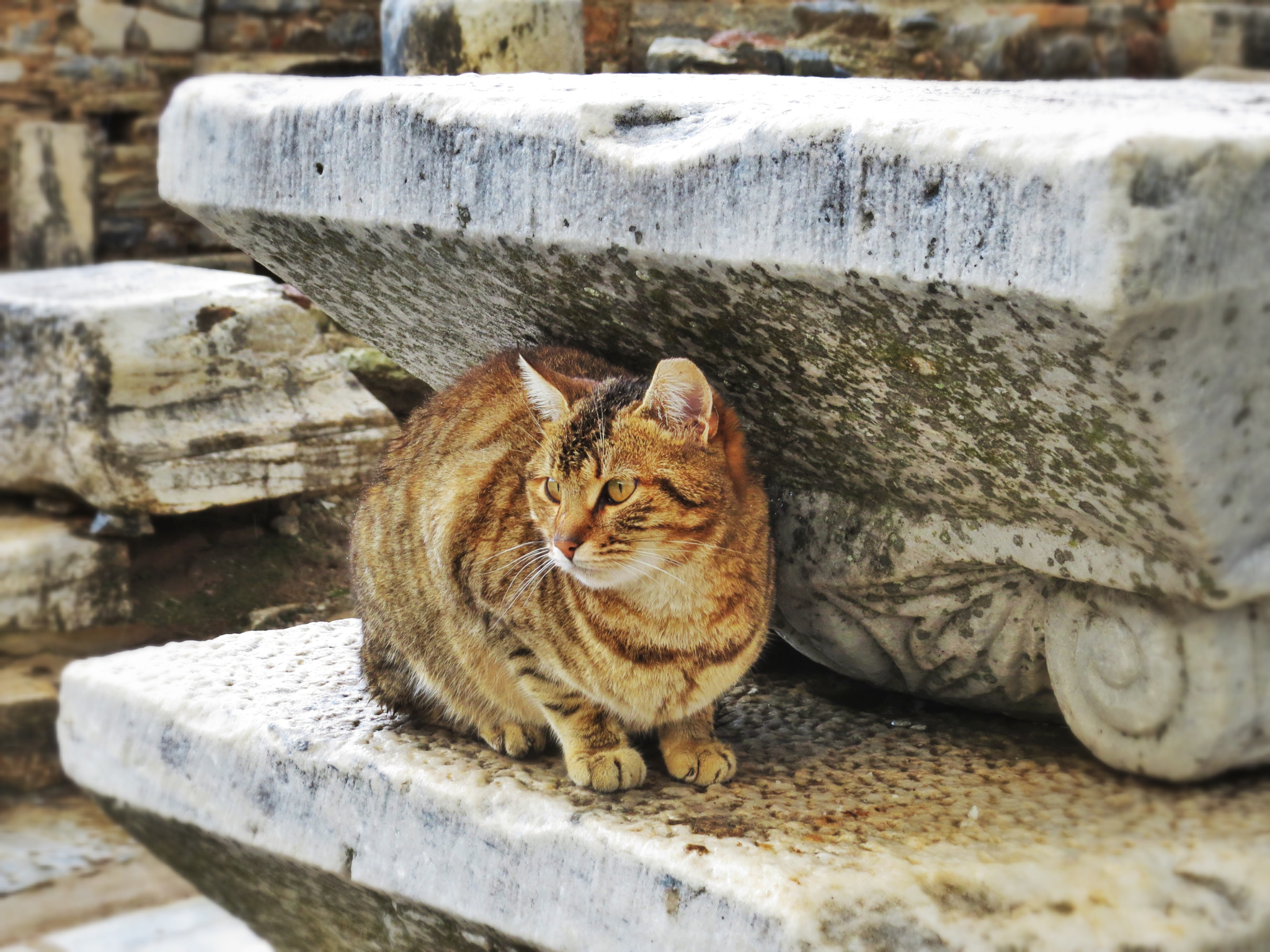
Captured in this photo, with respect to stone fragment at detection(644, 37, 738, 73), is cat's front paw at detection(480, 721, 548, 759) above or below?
below

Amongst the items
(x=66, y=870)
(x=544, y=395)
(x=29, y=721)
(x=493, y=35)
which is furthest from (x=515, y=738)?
(x=29, y=721)

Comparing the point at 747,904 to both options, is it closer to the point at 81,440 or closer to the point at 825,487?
the point at 825,487

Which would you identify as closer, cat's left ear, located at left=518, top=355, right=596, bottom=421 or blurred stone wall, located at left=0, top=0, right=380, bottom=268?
cat's left ear, located at left=518, top=355, right=596, bottom=421

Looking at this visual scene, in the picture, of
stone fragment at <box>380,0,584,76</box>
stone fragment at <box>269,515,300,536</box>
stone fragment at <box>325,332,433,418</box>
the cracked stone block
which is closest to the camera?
stone fragment at <box>380,0,584,76</box>

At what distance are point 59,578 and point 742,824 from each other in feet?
8.02

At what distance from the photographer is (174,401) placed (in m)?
3.26

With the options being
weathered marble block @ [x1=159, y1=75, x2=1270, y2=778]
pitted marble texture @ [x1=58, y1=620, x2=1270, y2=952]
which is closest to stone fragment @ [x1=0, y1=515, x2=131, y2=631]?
pitted marble texture @ [x1=58, y1=620, x2=1270, y2=952]

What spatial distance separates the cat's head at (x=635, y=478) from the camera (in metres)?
1.41

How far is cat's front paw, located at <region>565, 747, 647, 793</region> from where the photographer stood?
1.52 meters

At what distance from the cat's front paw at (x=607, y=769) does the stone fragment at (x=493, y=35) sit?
5.69 ft

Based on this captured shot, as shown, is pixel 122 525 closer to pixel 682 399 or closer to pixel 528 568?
pixel 528 568

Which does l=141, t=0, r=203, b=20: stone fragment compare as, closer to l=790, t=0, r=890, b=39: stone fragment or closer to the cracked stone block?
the cracked stone block

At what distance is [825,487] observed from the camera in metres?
1.68

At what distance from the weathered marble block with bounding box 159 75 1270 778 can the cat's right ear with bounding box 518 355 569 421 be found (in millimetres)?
119
